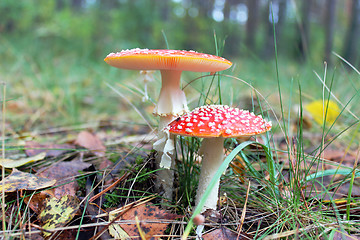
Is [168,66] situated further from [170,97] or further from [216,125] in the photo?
[216,125]

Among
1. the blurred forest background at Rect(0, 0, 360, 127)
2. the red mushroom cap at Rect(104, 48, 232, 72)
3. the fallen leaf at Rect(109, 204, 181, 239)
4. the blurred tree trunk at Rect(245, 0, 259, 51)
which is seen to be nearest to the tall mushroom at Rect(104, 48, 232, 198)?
the red mushroom cap at Rect(104, 48, 232, 72)

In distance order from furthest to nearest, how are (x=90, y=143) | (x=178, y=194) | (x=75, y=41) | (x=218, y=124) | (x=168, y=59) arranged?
(x=75, y=41), (x=90, y=143), (x=178, y=194), (x=168, y=59), (x=218, y=124)

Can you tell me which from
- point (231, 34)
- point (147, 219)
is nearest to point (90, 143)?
point (147, 219)

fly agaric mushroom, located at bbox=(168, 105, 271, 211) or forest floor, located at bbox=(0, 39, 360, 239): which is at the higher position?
fly agaric mushroom, located at bbox=(168, 105, 271, 211)

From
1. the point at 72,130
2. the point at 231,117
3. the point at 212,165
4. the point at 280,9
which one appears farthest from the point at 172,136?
the point at 280,9

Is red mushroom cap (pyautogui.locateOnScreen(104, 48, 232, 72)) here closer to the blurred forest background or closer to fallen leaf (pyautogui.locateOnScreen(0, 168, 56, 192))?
fallen leaf (pyautogui.locateOnScreen(0, 168, 56, 192))

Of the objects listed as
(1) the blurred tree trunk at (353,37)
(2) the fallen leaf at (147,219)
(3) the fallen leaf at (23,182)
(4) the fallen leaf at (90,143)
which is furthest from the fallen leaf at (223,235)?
(1) the blurred tree trunk at (353,37)

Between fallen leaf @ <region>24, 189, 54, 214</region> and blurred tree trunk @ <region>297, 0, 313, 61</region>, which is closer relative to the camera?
fallen leaf @ <region>24, 189, 54, 214</region>
